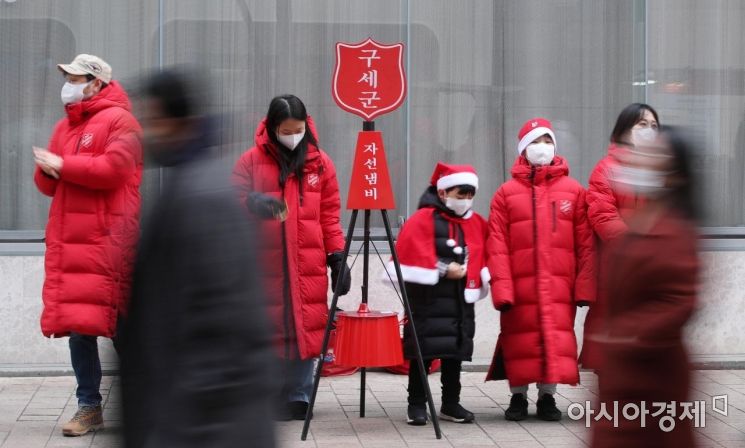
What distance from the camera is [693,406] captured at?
4.38 meters

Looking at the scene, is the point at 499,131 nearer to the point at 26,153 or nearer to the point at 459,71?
the point at 459,71

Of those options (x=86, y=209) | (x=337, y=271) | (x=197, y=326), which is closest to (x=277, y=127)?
(x=337, y=271)

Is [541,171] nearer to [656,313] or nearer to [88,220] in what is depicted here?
[88,220]

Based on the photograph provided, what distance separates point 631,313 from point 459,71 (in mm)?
6034

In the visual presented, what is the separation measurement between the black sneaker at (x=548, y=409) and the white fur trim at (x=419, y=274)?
3.39 feet

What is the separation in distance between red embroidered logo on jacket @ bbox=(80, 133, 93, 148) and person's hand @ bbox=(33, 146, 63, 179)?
20 cm

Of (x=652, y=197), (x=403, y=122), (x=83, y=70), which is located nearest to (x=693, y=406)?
(x=652, y=197)

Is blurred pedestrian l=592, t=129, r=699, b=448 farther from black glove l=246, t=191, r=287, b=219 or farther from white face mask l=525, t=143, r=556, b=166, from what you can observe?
white face mask l=525, t=143, r=556, b=166

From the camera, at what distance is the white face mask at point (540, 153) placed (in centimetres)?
779

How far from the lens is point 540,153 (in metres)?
7.79

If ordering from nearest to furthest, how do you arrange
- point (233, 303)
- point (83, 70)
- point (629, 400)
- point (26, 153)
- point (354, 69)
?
1. point (233, 303)
2. point (629, 400)
3. point (83, 70)
4. point (354, 69)
5. point (26, 153)

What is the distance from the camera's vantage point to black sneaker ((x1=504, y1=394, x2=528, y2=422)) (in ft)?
25.8

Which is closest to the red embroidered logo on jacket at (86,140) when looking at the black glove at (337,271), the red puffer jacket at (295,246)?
the red puffer jacket at (295,246)

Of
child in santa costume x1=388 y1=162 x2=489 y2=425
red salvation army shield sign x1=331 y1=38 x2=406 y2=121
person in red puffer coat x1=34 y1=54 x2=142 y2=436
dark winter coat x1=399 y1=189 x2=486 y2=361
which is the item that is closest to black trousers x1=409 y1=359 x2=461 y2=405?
child in santa costume x1=388 y1=162 x2=489 y2=425
